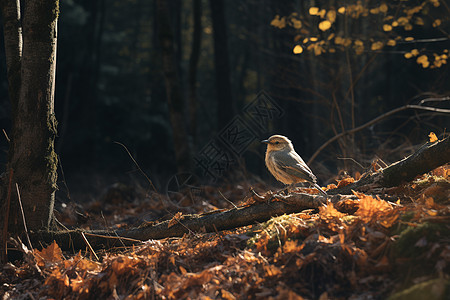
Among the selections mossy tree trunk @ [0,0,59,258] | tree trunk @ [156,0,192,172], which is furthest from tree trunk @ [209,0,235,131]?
mossy tree trunk @ [0,0,59,258]

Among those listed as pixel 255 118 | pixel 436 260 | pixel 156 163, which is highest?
pixel 436 260

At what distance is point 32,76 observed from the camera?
475cm

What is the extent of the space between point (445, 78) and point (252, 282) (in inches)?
377

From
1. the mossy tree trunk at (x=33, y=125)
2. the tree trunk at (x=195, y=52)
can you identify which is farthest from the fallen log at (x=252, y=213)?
the tree trunk at (x=195, y=52)

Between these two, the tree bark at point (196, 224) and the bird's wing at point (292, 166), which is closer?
the tree bark at point (196, 224)

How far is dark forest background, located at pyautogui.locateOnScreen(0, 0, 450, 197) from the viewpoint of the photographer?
413 inches

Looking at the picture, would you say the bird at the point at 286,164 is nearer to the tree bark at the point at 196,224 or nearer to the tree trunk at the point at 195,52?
the tree bark at the point at 196,224

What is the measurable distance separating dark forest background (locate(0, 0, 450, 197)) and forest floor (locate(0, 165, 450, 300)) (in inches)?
176

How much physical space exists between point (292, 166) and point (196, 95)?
7839 millimetres

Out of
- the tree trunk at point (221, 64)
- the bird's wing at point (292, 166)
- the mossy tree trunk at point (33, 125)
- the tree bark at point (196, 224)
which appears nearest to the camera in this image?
the tree bark at point (196, 224)

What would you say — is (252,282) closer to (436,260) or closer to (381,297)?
(381,297)

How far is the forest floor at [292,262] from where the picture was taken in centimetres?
301

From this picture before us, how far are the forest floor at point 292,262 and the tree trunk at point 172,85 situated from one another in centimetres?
556

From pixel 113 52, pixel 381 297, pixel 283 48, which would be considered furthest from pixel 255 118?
pixel 113 52
